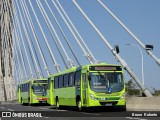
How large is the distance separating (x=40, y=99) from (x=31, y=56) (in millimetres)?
12383

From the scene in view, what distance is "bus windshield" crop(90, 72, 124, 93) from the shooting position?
23.9 m

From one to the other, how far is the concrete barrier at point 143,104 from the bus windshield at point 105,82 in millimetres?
1805

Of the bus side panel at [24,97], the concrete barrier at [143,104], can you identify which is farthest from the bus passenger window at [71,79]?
the bus side panel at [24,97]

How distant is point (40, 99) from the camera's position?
137 feet

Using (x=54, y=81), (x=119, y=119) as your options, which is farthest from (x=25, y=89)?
(x=119, y=119)

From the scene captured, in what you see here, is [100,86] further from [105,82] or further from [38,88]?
[38,88]

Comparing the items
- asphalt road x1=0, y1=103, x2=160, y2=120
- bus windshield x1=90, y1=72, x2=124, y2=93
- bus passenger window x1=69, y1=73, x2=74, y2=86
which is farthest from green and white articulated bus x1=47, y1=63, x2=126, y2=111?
bus passenger window x1=69, y1=73, x2=74, y2=86

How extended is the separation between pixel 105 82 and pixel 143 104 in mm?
2836

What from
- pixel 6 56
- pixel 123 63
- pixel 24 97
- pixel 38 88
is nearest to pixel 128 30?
pixel 123 63

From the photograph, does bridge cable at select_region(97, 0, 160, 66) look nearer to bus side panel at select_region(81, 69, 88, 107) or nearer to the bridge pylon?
bus side panel at select_region(81, 69, 88, 107)

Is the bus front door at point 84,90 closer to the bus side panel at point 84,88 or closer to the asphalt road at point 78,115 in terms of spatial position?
the bus side panel at point 84,88

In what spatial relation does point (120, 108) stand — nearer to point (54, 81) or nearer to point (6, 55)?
point (54, 81)

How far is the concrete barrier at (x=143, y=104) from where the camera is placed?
953 inches

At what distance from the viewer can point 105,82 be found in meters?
24.0
